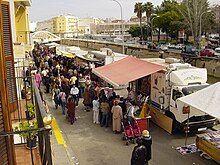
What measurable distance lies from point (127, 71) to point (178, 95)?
3703 millimetres

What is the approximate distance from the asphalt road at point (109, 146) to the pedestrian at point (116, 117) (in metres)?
0.27

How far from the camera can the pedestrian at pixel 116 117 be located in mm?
11781

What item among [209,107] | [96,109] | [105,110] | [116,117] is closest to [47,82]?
[96,109]

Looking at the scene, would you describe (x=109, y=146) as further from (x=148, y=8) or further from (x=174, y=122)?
(x=148, y=8)

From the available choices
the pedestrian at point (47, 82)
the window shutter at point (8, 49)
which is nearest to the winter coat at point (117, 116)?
the window shutter at point (8, 49)

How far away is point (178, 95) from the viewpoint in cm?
1165

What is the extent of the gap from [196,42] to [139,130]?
42575 millimetres

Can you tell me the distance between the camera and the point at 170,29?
2606 inches

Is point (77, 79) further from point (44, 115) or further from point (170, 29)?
point (170, 29)

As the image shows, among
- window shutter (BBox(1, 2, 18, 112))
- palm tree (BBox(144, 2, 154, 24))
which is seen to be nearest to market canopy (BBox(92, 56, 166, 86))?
window shutter (BBox(1, 2, 18, 112))

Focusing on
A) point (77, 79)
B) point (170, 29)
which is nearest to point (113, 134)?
point (77, 79)

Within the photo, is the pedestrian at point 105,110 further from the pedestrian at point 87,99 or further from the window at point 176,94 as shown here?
the window at point 176,94

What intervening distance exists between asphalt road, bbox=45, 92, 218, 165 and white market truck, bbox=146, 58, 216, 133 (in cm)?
53

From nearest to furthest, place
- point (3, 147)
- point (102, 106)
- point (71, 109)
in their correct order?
point (3, 147) < point (102, 106) < point (71, 109)
